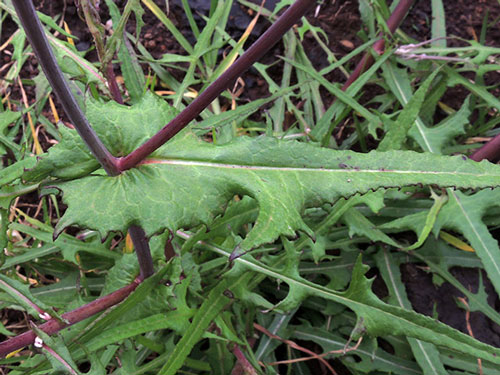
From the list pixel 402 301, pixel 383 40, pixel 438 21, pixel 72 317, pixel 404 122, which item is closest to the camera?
pixel 72 317

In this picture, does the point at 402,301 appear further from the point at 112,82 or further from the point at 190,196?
the point at 112,82

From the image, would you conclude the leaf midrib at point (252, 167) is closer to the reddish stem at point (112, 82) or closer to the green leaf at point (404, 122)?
the reddish stem at point (112, 82)

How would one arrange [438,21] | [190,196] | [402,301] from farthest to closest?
[438,21], [402,301], [190,196]

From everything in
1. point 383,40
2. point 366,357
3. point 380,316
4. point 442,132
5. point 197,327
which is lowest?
point 366,357

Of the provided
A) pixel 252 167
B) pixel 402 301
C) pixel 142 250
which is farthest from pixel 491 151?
pixel 142 250

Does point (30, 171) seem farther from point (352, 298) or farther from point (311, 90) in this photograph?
point (311, 90)

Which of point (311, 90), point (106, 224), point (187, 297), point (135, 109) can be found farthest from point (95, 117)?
point (311, 90)

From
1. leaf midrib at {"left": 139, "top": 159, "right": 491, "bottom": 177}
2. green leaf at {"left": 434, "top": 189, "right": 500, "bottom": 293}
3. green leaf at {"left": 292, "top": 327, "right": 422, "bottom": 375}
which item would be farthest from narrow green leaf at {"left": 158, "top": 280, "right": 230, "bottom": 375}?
green leaf at {"left": 434, "top": 189, "right": 500, "bottom": 293}
